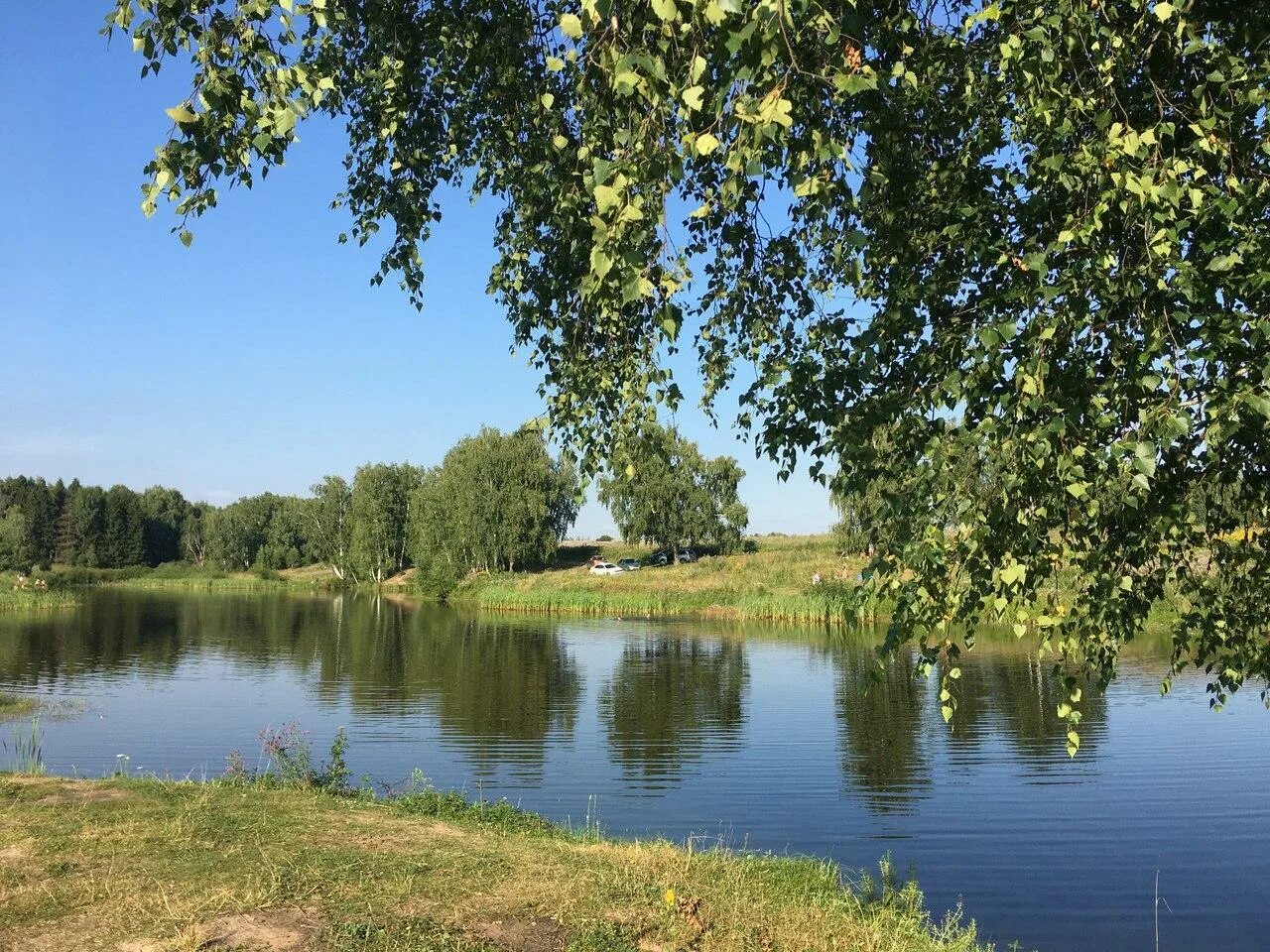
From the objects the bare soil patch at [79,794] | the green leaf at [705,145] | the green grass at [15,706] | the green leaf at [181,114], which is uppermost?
the green leaf at [181,114]

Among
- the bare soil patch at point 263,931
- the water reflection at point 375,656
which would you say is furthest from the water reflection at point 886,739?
the bare soil patch at point 263,931

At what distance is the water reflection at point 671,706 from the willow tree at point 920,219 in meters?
11.9

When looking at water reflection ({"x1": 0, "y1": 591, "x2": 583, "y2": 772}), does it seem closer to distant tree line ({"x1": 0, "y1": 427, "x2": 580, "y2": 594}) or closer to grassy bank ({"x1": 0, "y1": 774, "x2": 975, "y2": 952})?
grassy bank ({"x1": 0, "y1": 774, "x2": 975, "y2": 952})

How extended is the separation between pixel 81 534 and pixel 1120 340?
125182 millimetres

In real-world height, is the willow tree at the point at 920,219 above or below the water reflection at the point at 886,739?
above

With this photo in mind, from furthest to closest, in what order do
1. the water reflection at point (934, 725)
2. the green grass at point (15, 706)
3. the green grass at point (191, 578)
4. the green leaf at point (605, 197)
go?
1. the green grass at point (191, 578)
2. the green grass at point (15, 706)
3. the water reflection at point (934, 725)
4. the green leaf at point (605, 197)

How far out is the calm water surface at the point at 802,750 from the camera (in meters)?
11.7

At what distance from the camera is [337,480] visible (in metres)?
90.9

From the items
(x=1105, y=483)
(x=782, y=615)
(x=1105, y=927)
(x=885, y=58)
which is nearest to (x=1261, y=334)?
(x=1105, y=483)

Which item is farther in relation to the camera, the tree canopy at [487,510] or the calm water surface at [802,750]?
the tree canopy at [487,510]

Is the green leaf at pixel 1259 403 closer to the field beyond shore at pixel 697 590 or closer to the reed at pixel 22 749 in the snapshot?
the reed at pixel 22 749

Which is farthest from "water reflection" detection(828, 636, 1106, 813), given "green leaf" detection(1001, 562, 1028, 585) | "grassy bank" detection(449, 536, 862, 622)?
"grassy bank" detection(449, 536, 862, 622)

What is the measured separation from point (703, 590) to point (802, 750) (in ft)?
120

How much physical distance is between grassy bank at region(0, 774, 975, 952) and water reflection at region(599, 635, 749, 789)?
8.02m
